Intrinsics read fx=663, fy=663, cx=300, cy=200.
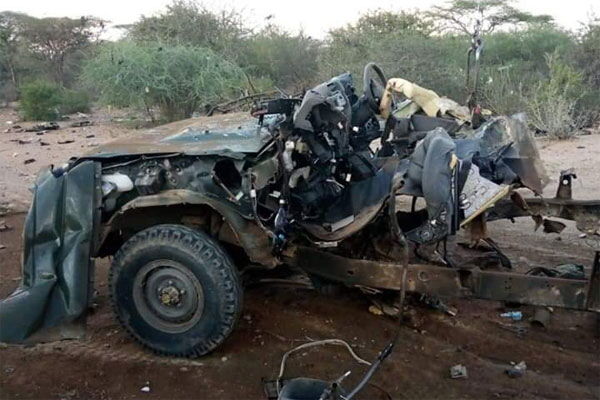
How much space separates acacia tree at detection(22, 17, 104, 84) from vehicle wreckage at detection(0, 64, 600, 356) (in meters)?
23.1

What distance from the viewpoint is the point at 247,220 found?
396 cm

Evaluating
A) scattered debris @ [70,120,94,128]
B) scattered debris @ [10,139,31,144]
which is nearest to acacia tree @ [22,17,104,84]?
scattered debris @ [70,120,94,128]

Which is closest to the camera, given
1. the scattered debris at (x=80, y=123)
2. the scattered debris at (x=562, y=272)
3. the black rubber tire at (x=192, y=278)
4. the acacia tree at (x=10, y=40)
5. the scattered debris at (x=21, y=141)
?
the black rubber tire at (x=192, y=278)

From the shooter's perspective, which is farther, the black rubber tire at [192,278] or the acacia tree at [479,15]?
the acacia tree at [479,15]

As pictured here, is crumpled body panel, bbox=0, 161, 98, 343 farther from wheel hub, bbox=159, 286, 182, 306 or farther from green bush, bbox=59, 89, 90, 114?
green bush, bbox=59, 89, 90, 114

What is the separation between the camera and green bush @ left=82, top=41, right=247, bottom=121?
15258mm

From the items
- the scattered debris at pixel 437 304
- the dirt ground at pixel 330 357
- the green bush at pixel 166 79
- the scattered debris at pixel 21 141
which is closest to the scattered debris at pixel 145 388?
the dirt ground at pixel 330 357

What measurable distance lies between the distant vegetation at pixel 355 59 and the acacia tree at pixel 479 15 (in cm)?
4

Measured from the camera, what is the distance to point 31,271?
157 inches

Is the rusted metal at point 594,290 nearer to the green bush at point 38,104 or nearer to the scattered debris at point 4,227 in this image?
the scattered debris at point 4,227

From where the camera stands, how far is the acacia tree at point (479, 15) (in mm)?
20473

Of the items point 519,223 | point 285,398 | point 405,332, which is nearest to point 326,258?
point 405,332

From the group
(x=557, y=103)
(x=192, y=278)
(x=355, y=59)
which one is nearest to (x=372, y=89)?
(x=192, y=278)

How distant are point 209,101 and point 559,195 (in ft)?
35.8
